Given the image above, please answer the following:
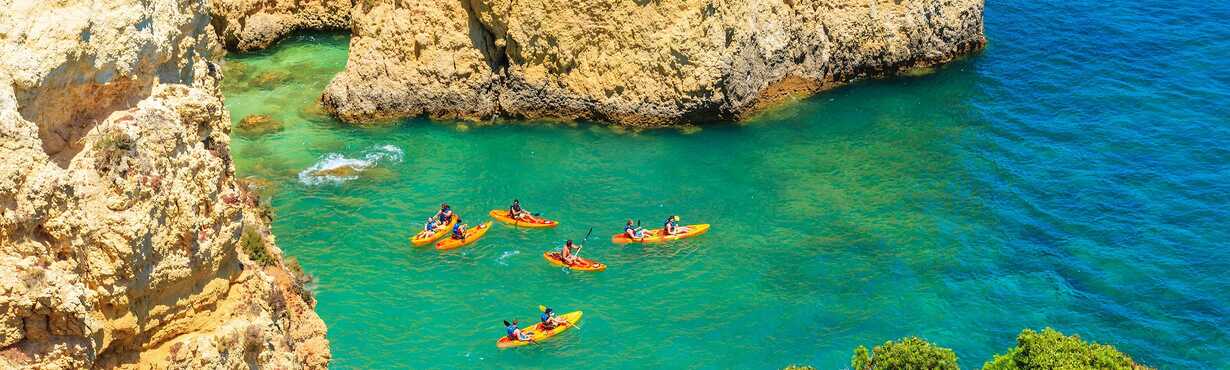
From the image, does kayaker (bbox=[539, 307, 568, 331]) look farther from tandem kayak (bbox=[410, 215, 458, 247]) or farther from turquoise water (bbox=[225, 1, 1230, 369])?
tandem kayak (bbox=[410, 215, 458, 247])

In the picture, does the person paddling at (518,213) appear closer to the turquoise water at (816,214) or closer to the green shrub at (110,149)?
the turquoise water at (816,214)

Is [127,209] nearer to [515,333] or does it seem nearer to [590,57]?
[515,333]

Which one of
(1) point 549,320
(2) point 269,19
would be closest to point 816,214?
(1) point 549,320

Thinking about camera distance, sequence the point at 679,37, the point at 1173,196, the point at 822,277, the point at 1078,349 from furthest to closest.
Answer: the point at 679,37
the point at 1173,196
the point at 822,277
the point at 1078,349

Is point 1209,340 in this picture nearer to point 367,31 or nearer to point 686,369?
point 686,369

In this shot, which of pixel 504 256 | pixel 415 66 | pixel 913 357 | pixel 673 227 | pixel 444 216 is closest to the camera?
pixel 913 357

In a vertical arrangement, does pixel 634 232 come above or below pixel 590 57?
below

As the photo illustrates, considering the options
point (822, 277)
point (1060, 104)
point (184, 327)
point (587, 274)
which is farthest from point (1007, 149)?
point (184, 327)
